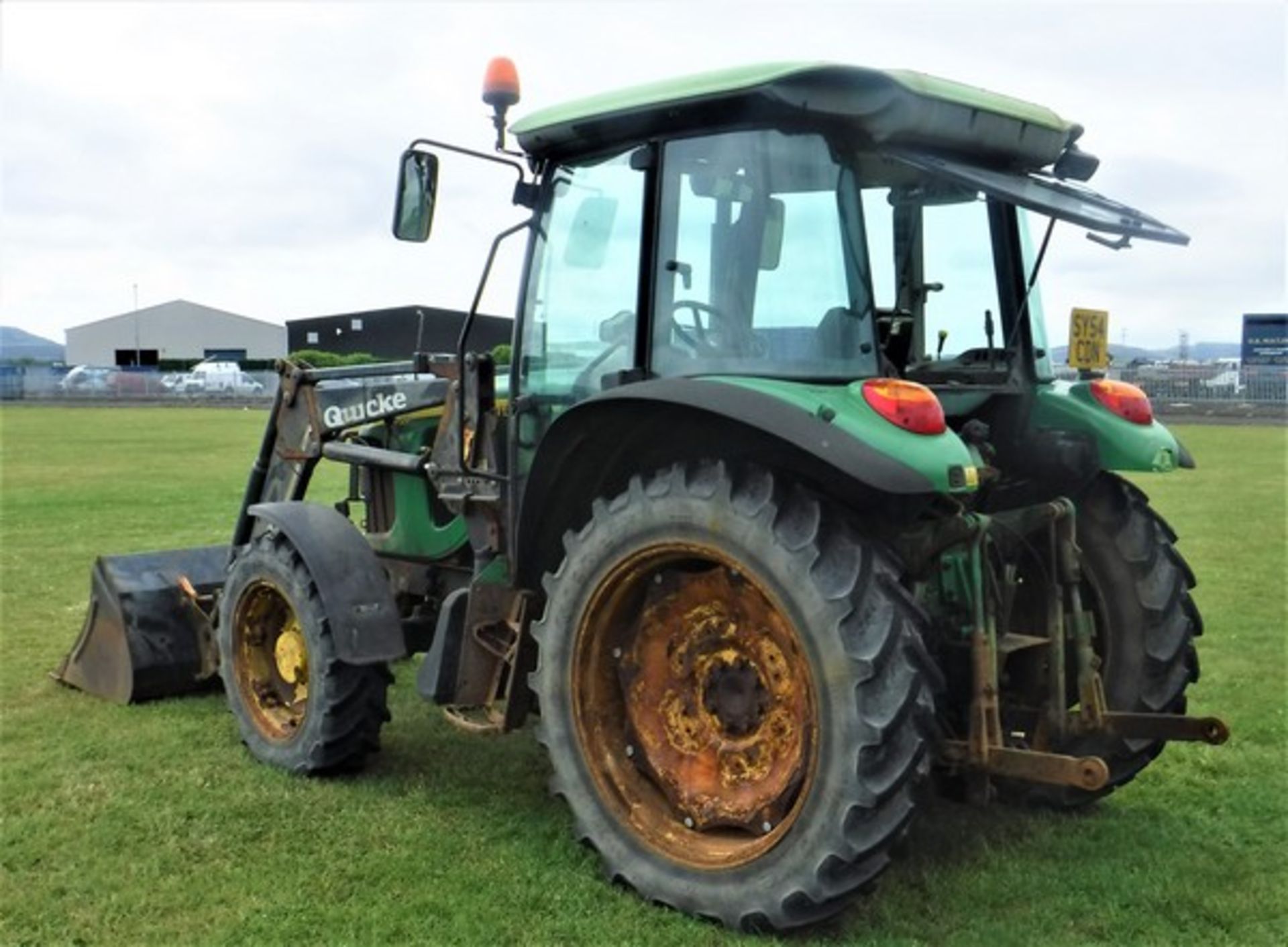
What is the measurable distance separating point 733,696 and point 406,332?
10.1 metres

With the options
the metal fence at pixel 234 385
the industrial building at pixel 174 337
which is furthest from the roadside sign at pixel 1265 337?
the industrial building at pixel 174 337

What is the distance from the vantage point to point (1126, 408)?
482 centimetres

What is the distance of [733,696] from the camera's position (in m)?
4.05

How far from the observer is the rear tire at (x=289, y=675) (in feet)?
16.7

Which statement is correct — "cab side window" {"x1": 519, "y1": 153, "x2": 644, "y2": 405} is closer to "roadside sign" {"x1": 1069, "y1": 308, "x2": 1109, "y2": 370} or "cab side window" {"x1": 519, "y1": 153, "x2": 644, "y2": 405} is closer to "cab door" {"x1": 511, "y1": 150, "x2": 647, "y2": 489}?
"cab door" {"x1": 511, "y1": 150, "x2": 647, "y2": 489}

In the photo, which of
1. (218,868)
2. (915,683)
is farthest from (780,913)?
(218,868)

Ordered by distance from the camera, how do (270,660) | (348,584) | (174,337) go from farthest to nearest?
1. (174,337)
2. (270,660)
3. (348,584)

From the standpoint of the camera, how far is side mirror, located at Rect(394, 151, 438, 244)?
472 cm

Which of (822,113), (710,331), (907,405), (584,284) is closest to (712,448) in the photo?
(710,331)

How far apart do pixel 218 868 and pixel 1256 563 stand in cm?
933

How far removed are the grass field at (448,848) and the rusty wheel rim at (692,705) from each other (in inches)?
12.0

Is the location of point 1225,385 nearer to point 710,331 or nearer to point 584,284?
point 584,284

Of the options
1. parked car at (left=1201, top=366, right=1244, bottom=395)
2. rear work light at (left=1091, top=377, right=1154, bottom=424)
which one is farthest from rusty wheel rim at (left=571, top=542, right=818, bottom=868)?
parked car at (left=1201, top=366, right=1244, bottom=395)

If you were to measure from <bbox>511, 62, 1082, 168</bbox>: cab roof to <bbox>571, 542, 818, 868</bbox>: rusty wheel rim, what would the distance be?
1407 millimetres
